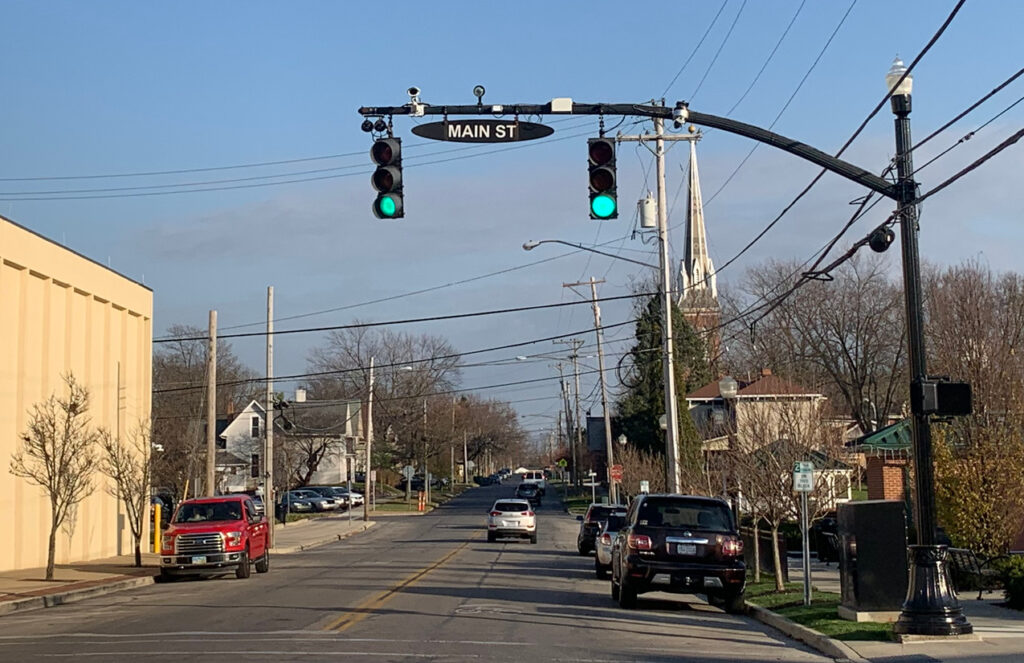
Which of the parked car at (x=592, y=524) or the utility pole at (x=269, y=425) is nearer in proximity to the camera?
the parked car at (x=592, y=524)

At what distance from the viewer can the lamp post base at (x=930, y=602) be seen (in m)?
14.0

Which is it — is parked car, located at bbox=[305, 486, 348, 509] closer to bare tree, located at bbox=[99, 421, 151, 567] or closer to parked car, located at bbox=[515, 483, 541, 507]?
parked car, located at bbox=[515, 483, 541, 507]

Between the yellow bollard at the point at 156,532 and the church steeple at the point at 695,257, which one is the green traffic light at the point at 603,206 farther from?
the church steeple at the point at 695,257

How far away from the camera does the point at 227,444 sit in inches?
3812

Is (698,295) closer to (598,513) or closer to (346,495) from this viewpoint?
(346,495)

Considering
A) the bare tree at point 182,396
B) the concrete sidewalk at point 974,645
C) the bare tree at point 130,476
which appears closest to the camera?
the concrete sidewalk at point 974,645

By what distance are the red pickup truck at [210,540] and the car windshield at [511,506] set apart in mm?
15945

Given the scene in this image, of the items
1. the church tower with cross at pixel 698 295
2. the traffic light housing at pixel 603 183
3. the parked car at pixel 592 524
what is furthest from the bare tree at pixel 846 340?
the traffic light housing at pixel 603 183

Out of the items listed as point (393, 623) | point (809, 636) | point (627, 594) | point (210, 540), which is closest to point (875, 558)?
point (809, 636)

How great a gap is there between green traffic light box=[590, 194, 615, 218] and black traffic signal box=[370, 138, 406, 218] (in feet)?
7.35

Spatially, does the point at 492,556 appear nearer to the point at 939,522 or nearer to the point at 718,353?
the point at 939,522

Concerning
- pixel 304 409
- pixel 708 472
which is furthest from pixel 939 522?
pixel 304 409

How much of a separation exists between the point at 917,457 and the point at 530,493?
66696 millimetres

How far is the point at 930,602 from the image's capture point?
14.1 m
